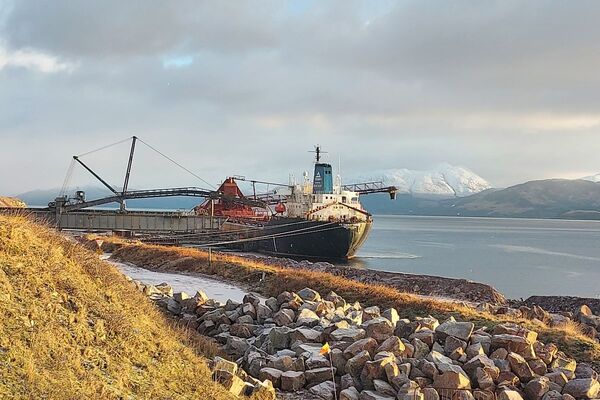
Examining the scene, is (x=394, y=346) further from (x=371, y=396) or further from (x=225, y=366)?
(x=225, y=366)

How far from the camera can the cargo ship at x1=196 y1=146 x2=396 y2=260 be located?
58.6 m

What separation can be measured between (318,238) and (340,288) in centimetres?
3916

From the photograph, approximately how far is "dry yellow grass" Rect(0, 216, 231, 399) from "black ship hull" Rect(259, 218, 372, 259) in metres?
47.7

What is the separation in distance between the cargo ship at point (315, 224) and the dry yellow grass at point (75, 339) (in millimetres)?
48069

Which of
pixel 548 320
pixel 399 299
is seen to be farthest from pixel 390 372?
pixel 548 320

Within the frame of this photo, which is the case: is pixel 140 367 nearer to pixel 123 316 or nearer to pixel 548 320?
pixel 123 316

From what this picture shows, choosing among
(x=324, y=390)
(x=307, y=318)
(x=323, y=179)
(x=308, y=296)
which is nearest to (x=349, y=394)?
(x=324, y=390)

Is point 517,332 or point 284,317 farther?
point 284,317

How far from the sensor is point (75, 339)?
7938 millimetres

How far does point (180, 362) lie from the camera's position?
892 cm

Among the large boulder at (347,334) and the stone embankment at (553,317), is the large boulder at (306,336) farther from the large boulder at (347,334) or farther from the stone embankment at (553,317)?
the stone embankment at (553,317)

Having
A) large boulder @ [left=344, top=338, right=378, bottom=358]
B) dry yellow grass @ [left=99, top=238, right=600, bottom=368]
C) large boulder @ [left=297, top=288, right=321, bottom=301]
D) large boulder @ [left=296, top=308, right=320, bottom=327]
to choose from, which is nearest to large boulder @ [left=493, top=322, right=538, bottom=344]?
dry yellow grass @ [left=99, top=238, right=600, bottom=368]

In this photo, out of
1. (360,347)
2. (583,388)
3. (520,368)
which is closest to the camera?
(583,388)

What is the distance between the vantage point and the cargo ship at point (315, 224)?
192ft
